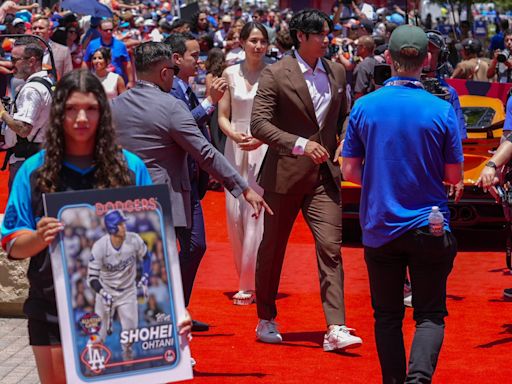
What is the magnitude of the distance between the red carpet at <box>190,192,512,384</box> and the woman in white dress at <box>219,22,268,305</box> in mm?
335

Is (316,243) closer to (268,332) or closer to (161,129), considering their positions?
(268,332)

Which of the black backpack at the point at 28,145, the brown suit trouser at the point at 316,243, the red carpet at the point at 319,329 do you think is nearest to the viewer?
the red carpet at the point at 319,329

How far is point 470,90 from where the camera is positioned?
12875 mm

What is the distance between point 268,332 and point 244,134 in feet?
5.86

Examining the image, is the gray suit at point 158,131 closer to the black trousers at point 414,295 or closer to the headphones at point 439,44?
the black trousers at point 414,295

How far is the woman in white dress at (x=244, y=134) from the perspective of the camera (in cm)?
929

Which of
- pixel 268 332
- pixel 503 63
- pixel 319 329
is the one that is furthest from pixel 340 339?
pixel 503 63

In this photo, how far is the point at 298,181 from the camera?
7.84 metres

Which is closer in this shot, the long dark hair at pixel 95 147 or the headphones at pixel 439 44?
the long dark hair at pixel 95 147

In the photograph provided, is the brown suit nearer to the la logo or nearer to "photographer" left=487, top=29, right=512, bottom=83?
"photographer" left=487, top=29, right=512, bottom=83

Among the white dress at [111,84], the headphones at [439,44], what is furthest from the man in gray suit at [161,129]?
the white dress at [111,84]

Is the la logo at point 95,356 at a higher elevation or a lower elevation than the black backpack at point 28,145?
higher

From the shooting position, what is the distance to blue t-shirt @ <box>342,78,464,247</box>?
5.72 metres

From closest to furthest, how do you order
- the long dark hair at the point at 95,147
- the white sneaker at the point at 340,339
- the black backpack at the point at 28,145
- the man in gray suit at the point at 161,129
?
the long dark hair at the point at 95,147 < the man in gray suit at the point at 161,129 < the white sneaker at the point at 340,339 < the black backpack at the point at 28,145
